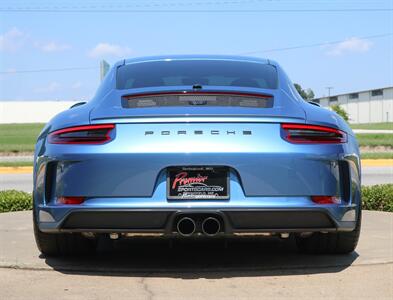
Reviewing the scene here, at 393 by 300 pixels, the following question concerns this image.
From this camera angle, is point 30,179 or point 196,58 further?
point 30,179

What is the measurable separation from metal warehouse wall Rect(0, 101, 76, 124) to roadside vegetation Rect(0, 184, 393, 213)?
69.1 meters

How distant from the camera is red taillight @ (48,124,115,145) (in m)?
3.67

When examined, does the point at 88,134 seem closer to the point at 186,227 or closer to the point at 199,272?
the point at 186,227

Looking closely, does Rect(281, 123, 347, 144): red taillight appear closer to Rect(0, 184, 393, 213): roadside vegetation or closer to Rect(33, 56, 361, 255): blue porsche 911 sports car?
Rect(33, 56, 361, 255): blue porsche 911 sports car

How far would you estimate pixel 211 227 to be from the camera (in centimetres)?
367

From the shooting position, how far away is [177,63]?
4785 millimetres

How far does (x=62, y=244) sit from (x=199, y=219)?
126 centimetres

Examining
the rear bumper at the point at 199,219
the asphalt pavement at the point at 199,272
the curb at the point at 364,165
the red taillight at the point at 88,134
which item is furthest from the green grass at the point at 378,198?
the curb at the point at 364,165

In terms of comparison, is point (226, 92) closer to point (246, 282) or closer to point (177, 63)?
point (177, 63)

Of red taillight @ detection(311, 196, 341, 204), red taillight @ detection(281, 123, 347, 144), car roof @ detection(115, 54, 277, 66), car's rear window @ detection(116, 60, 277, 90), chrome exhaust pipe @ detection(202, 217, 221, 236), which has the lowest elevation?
chrome exhaust pipe @ detection(202, 217, 221, 236)

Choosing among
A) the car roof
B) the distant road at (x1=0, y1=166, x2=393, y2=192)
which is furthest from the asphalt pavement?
the distant road at (x1=0, y1=166, x2=393, y2=192)

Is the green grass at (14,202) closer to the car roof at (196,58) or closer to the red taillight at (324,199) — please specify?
the car roof at (196,58)

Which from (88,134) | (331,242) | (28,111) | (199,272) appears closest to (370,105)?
(28,111)

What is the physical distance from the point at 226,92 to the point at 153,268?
137cm
